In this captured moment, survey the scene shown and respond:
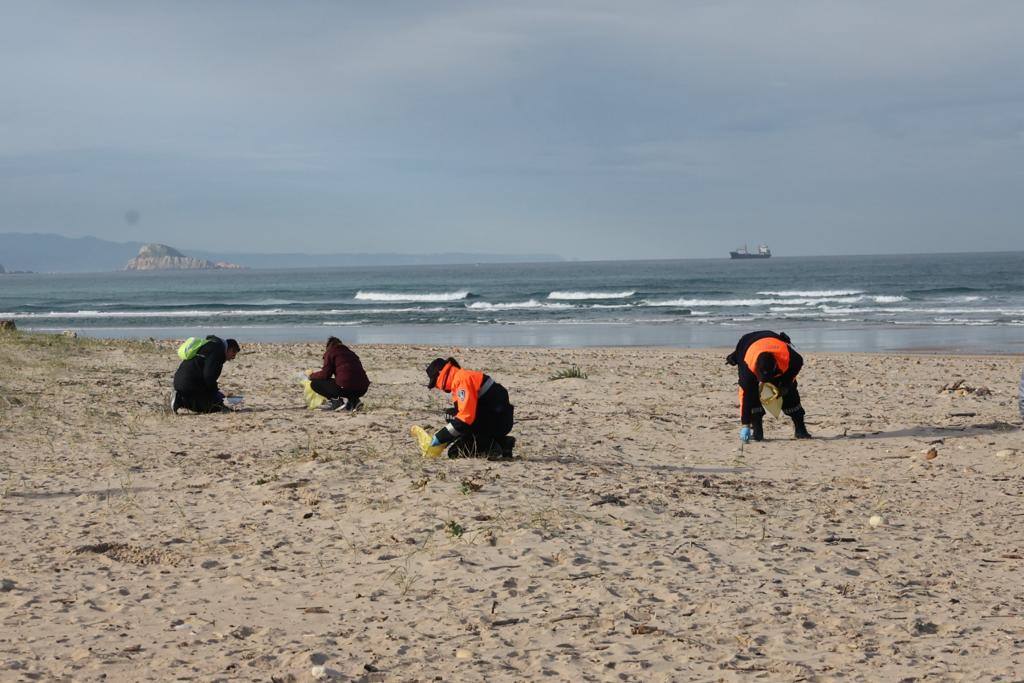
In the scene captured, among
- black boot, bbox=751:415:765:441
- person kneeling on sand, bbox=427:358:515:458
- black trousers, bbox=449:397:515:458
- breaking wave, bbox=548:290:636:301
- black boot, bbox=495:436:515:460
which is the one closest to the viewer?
person kneeling on sand, bbox=427:358:515:458

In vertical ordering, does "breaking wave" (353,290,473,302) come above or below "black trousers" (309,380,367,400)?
above

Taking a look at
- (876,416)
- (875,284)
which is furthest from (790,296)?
(876,416)

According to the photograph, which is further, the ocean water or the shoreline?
the ocean water

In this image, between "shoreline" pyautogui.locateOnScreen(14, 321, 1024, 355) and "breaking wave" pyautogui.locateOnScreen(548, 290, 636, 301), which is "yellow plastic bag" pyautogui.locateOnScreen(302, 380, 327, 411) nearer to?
"shoreline" pyautogui.locateOnScreen(14, 321, 1024, 355)

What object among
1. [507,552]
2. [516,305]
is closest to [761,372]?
[507,552]

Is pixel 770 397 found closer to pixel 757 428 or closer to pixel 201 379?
pixel 757 428

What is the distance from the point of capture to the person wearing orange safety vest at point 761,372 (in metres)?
9.63

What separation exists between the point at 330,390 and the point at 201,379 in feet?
4.82

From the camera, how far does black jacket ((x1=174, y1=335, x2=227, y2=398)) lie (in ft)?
36.1

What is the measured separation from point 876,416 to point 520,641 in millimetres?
8237

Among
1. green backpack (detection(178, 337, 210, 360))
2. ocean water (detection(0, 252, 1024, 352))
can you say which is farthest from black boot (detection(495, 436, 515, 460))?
ocean water (detection(0, 252, 1024, 352))

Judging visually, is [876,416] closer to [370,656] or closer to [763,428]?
[763,428]

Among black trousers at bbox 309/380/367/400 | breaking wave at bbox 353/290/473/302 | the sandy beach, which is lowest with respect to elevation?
the sandy beach

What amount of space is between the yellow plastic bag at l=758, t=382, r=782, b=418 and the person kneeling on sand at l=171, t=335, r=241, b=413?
5.90 metres
